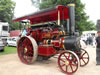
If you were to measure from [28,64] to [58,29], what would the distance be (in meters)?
1.70

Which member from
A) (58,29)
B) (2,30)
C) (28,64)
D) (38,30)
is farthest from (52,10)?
(2,30)

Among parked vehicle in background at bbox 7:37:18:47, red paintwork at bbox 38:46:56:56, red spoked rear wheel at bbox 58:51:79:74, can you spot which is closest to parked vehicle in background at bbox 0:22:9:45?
parked vehicle in background at bbox 7:37:18:47

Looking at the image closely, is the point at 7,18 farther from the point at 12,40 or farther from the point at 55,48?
the point at 55,48

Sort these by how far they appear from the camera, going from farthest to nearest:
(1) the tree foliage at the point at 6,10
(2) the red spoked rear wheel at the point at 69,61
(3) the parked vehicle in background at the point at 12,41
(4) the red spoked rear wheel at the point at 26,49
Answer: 1. (1) the tree foliage at the point at 6,10
2. (3) the parked vehicle in background at the point at 12,41
3. (4) the red spoked rear wheel at the point at 26,49
4. (2) the red spoked rear wheel at the point at 69,61

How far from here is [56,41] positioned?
3820 millimetres

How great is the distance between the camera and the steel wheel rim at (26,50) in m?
4.27

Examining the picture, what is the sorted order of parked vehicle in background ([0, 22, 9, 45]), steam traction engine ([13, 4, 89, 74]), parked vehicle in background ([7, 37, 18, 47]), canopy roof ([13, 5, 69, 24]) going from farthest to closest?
parked vehicle in background ([0, 22, 9, 45]) < parked vehicle in background ([7, 37, 18, 47]) < canopy roof ([13, 5, 69, 24]) < steam traction engine ([13, 4, 89, 74])

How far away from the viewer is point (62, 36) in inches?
150

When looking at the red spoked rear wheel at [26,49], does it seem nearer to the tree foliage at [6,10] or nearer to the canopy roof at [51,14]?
the canopy roof at [51,14]

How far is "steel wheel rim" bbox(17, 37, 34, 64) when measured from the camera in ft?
14.0

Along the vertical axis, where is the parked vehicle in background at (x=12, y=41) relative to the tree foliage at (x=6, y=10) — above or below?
below

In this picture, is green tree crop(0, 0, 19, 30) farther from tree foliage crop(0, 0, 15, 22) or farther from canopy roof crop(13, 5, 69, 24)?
canopy roof crop(13, 5, 69, 24)

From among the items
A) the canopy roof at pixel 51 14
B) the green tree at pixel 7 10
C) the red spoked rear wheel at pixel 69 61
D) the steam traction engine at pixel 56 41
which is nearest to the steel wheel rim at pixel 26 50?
the steam traction engine at pixel 56 41

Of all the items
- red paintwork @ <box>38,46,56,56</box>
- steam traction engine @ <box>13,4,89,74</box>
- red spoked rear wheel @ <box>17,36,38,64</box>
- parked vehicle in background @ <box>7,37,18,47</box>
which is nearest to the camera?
steam traction engine @ <box>13,4,89,74</box>
